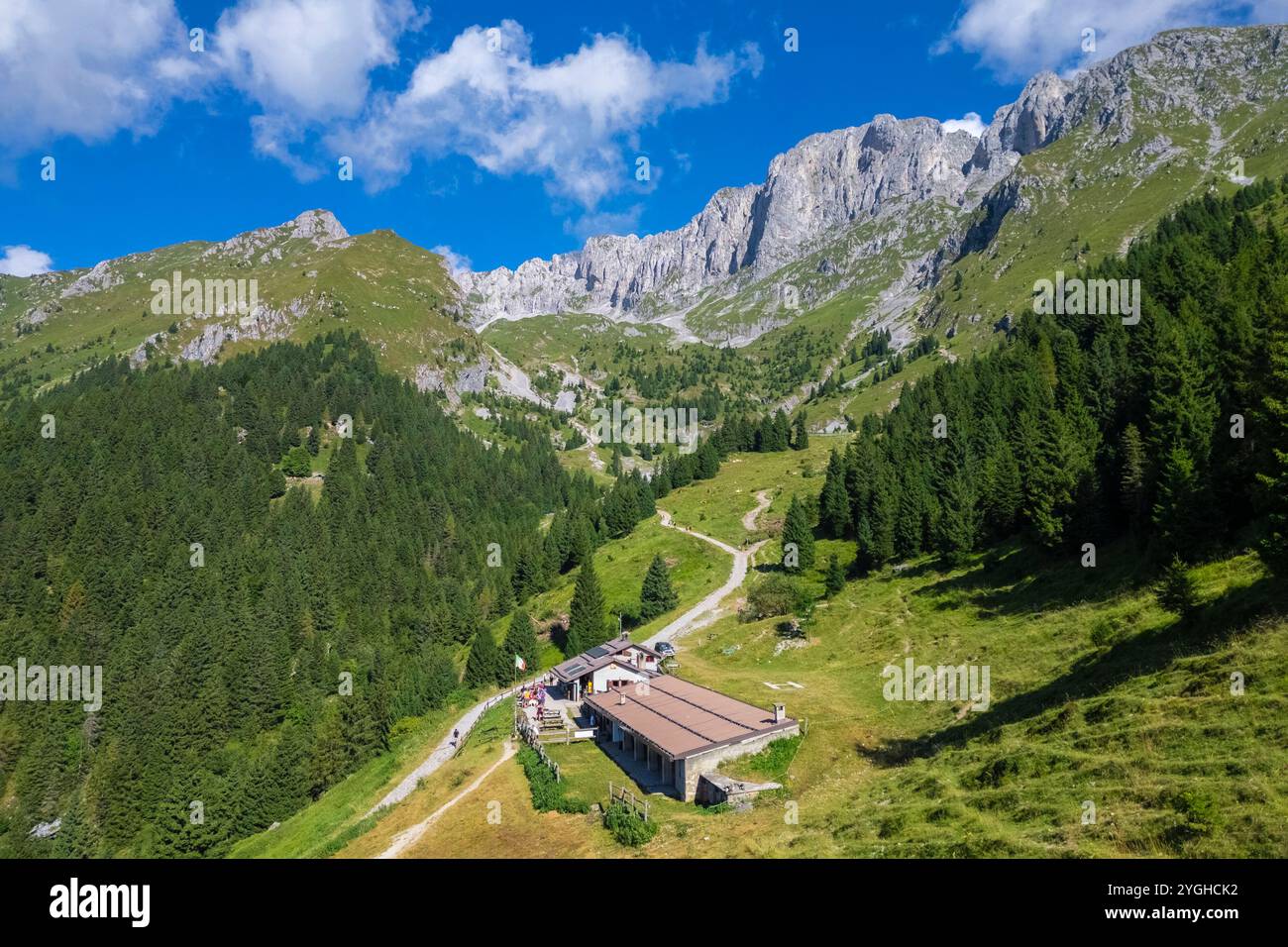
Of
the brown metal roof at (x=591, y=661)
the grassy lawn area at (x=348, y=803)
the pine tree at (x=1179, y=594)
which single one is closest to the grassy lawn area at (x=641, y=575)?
the brown metal roof at (x=591, y=661)

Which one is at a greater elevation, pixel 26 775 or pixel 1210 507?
pixel 1210 507

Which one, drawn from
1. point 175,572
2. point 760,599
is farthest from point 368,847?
point 175,572

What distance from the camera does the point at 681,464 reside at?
166 m

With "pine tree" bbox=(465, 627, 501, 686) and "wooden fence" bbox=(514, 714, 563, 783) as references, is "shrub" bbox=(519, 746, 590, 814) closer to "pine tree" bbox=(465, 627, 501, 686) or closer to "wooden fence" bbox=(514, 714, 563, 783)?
"wooden fence" bbox=(514, 714, 563, 783)

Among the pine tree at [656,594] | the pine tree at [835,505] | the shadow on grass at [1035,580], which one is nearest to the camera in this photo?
the shadow on grass at [1035,580]

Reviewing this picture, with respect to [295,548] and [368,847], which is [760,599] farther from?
[295,548]

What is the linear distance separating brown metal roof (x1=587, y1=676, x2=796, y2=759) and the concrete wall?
1.30 ft

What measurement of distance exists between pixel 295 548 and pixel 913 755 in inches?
5267

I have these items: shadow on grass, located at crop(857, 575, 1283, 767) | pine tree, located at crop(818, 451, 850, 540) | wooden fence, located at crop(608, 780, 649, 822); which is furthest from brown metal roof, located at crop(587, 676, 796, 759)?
pine tree, located at crop(818, 451, 850, 540)

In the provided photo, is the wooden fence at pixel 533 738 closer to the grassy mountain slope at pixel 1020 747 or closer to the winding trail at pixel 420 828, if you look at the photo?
the grassy mountain slope at pixel 1020 747

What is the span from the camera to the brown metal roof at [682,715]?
4212 cm

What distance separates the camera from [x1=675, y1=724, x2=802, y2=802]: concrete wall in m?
40.1

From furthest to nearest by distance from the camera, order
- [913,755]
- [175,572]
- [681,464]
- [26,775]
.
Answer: [681,464] < [175,572] < [26,775] < [913,755]

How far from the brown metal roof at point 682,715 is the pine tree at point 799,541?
114 feet
